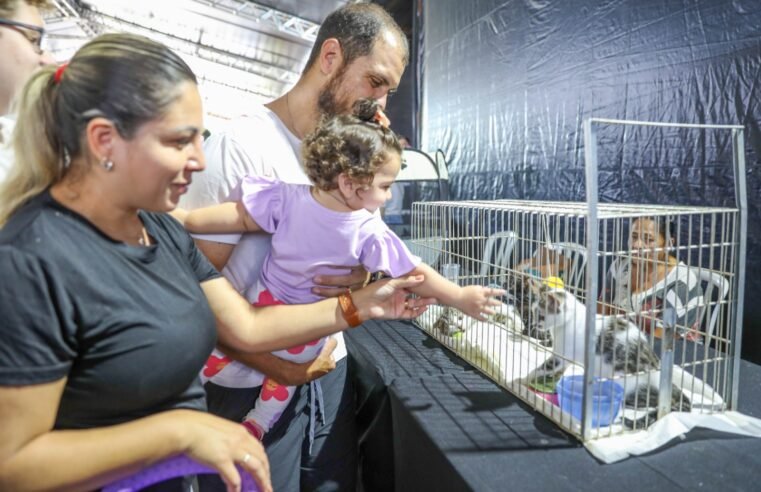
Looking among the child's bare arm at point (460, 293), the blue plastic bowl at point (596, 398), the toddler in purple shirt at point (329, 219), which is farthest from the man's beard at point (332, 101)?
the blue plastic bowl at point (596, 398)

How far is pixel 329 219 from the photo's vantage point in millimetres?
886

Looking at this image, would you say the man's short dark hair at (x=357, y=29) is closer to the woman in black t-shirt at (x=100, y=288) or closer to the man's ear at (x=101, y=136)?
the woman in black t-shirt at (x=100, y=288)

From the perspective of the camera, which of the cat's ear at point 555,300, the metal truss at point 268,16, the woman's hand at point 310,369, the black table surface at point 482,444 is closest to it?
the black table surface at point 482,444

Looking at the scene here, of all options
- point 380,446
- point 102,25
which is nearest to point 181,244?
point 380,446

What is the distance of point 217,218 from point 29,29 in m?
0.53

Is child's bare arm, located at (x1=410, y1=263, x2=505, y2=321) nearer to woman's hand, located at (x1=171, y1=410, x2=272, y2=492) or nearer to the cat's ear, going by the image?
the cat's ear

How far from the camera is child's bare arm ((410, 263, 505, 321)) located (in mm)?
901

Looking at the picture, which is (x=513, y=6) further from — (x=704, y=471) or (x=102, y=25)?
(x=102, y=25)

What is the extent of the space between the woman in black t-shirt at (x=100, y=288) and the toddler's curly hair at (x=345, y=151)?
0.30m

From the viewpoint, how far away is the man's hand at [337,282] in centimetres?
93

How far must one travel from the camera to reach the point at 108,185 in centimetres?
55

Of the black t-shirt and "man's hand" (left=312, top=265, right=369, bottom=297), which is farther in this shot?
A: "man's hand" (left=312, top=265, right=369, bottom=297)

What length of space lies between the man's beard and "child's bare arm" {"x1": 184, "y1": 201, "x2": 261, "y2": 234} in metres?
0.29

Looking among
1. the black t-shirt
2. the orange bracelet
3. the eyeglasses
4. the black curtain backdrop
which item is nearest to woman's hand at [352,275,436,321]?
the orange bracelet
